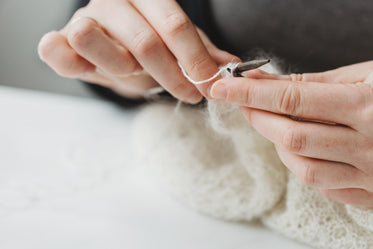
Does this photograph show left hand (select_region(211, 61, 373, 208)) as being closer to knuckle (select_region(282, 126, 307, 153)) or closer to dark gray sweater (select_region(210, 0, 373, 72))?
knuckle (select_region(282, 126, 307, 153))

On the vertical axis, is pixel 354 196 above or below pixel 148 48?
below

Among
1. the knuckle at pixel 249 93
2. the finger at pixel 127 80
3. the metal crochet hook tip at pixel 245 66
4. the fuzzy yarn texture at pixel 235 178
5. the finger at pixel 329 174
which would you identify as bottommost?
the fuzzy yarn texture at pixel 235 178

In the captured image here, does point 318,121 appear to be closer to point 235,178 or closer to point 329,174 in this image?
point 329,174

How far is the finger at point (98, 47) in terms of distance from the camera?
45 cm

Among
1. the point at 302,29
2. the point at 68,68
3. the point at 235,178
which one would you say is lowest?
the point at 235,178

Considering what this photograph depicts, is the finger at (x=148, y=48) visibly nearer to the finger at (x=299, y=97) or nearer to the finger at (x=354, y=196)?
the finger at (x=299, y=97)

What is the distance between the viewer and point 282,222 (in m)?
0.49

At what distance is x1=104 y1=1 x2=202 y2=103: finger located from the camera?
448mm

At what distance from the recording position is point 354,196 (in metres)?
0.43

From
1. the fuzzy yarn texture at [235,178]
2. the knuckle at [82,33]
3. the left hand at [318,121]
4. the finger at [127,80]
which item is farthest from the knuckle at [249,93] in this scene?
the finger at [127,80]

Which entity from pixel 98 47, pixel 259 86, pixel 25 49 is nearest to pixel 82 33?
pixel 98 47

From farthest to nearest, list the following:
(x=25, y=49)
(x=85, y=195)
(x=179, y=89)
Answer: (x=25, y=49), (x=85, y=195), (x=179, y=89)

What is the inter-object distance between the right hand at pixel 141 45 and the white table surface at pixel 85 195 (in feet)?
0.65

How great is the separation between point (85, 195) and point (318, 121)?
0.40 m
